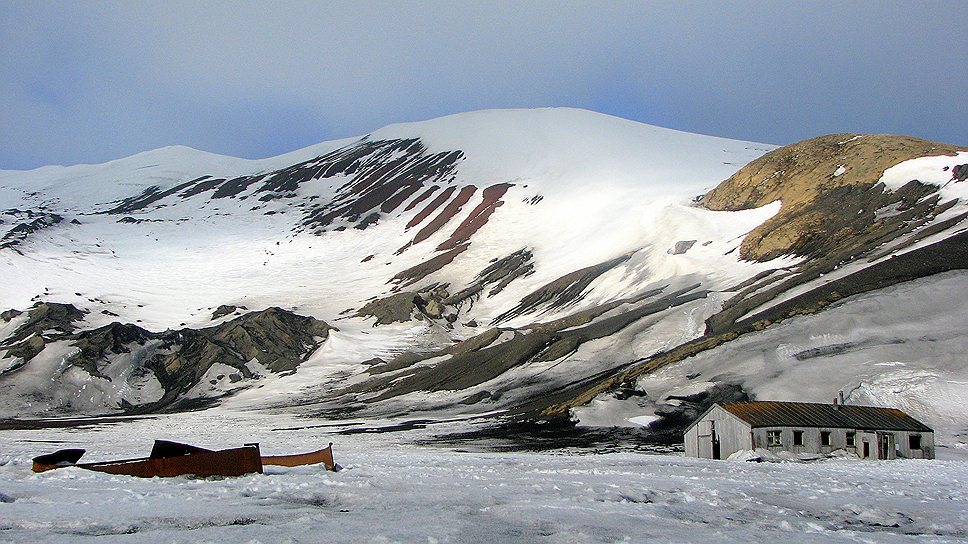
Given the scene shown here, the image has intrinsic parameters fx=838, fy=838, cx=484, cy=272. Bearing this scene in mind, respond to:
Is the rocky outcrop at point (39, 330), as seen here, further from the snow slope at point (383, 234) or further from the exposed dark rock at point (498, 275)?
the exposed dark rock at point (498, 275)

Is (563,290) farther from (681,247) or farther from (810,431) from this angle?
(810,431)

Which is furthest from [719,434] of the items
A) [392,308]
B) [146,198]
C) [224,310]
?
[146,198]

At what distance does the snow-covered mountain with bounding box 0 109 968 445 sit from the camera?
5038cm

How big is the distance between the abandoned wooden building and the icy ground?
3614 millimetres

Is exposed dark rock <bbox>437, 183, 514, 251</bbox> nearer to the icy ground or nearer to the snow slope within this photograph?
the snow slope

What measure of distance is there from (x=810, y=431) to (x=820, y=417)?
4.21ft

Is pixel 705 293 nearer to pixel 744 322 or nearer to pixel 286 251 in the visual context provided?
pixel 744 322

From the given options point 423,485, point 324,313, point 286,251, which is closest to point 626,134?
point 286,251

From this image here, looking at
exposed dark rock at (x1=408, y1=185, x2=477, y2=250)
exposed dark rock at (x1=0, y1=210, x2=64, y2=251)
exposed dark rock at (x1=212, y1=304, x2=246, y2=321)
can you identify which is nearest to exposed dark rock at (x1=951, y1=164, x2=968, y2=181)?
exposed dark rock at (x1=408, y1=185, x2=477, y2=250)

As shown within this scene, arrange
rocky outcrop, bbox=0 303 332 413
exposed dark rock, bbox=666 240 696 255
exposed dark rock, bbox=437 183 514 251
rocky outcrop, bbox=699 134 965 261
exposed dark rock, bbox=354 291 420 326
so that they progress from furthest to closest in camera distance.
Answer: exposed dark rock, bbox=437 183 514 251
exposed dark rock, bbox=354 291 420 326
exposed dark rock, bbox=666 240 696 255
rocky outcrop, bbox=0 303 332 413
rocky outcrop, bbox=699 134 965 261

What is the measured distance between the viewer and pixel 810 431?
3375 centimetres

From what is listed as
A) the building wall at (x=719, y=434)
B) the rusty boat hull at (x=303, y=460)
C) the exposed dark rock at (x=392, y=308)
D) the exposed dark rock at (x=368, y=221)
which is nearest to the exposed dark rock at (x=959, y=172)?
the building wall at (x=719, y=434)

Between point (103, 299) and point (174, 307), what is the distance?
26.4ft

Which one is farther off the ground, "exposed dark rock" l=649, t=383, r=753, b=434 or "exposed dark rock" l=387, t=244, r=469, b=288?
"exposed dark rock" l=387, t=244, r=469, b=288
